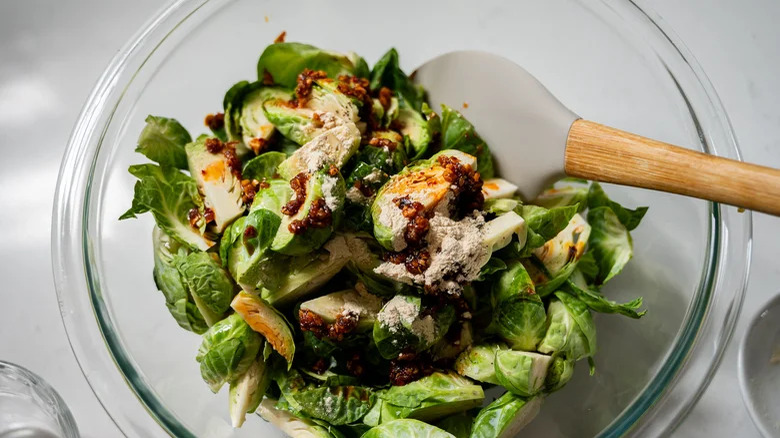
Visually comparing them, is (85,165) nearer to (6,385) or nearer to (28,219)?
(28,219)

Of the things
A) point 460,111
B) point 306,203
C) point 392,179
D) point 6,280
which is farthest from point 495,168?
point 6,280

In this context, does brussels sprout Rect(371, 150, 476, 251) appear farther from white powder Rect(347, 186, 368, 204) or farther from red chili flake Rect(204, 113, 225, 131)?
red chili flake Rect(204, 113, 225, 131)

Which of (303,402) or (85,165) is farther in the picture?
(85,165)

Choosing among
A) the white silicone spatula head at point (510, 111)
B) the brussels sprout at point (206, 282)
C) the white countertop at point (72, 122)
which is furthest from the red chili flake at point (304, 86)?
the white countertop at point (72, 122)

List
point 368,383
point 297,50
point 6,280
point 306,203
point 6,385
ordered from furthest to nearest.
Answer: point 6,280, point 6,385, point 297,50, point 368,383, point 306,203

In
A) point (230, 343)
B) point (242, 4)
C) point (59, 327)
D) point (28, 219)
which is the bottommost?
point (230, 343)

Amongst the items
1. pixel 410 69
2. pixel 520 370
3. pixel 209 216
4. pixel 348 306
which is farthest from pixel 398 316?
pixel 410 69

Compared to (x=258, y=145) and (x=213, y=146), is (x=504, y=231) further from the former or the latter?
(x=213, y=146)
